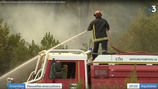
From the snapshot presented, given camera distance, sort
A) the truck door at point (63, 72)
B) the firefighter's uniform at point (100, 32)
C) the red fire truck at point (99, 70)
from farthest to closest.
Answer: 1. the firefighter's uniform at point (100, 32)
2. the red fire truck at point (99, 70)
3. the truck door at point (63, 72)

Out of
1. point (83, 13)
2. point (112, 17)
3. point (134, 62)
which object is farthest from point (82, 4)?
point (134, 62)

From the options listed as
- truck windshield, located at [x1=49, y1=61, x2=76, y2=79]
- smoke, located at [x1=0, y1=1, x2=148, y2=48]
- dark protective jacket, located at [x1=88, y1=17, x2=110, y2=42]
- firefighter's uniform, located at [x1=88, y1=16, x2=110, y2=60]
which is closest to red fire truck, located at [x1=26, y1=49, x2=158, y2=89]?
truck windshield, located at [x1=49, y1=61, x2=76, y2=79]

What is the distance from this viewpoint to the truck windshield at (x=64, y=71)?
945 centimetres

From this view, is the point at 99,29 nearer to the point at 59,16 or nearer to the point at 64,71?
the point at 64,71

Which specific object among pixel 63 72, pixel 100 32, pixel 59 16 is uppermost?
pixel 59 16

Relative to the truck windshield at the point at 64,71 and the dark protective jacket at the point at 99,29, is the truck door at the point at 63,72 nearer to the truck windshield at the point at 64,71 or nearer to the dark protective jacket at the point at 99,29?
the truck windshield at the point at 64,71

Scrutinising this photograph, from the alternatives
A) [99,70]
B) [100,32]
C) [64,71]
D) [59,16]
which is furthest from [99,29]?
[59,16]

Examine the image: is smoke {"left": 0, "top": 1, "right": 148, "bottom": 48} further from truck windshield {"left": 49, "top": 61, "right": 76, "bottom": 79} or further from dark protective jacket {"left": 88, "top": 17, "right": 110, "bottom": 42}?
truck windshield {"left": 49, "top": 61, "right": 76, "bottom": 79}

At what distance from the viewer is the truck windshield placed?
31.0 ft

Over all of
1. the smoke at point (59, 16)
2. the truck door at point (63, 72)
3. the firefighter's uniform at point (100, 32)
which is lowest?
the truck door at point (63, 72)

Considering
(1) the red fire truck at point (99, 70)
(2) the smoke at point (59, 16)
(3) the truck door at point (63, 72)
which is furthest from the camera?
(2) the smoke at point (59, 16)

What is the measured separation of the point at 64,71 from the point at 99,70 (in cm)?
95

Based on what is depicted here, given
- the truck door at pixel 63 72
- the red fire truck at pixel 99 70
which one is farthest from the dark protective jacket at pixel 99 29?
the truck door at pixel 63 72

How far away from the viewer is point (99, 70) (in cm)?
974
